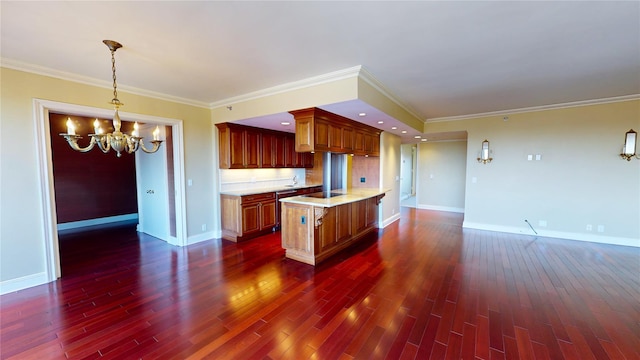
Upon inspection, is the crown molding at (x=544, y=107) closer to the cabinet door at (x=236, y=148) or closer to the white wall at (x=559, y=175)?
the white wall at (x=559, y=175)

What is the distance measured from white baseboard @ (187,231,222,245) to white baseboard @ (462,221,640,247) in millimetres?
5339

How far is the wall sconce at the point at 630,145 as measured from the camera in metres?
4.18

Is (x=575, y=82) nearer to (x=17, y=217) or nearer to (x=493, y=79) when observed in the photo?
(x=493, y=79)

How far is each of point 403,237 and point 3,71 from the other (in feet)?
19.5

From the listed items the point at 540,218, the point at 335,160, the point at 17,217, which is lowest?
the point at 540,218

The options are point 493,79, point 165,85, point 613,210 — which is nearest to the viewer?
point 493,79

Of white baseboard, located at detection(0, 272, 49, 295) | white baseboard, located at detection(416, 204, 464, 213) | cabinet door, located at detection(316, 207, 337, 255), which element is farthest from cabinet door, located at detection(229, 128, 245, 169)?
white baseboard, located at detection(416, 204, 464, 213)

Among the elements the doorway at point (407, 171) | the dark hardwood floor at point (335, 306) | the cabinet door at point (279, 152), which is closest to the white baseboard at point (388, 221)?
the dark hardwood floor at point (335, 306)

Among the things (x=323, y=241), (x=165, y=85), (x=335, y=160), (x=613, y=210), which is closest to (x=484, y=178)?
(x=613, y=210)

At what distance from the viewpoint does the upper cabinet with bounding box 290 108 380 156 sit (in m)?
3.54

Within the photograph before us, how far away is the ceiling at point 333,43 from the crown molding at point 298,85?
0.07 m

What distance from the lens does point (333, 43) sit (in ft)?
7.62

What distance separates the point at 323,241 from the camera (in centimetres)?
371

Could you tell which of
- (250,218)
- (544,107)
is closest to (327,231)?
(250,218)
